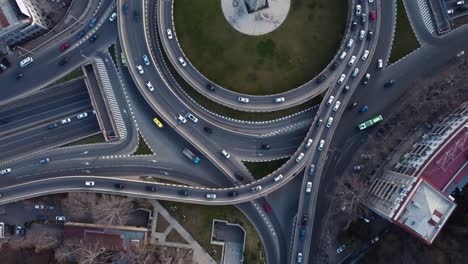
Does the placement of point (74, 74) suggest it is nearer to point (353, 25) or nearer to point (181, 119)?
point (181, 119)

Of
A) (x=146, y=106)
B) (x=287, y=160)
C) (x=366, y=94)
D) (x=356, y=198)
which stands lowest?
(x=356, y=198)

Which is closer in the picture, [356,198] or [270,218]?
[356,198]

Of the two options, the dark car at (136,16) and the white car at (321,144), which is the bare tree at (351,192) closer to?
the white car at (321,144)

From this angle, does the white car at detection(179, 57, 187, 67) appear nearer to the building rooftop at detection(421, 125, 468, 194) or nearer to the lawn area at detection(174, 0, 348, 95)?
the lawn area at detection(174, 0, 348, 95)

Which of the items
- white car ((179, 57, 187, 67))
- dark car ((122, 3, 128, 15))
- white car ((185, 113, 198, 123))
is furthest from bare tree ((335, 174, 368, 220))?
dark car ((122, 3, 128, 15))

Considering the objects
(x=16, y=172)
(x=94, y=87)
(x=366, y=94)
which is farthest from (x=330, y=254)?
(x=16, y=172)

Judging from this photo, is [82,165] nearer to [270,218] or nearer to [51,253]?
[51,253]

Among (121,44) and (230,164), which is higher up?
(121,44)
